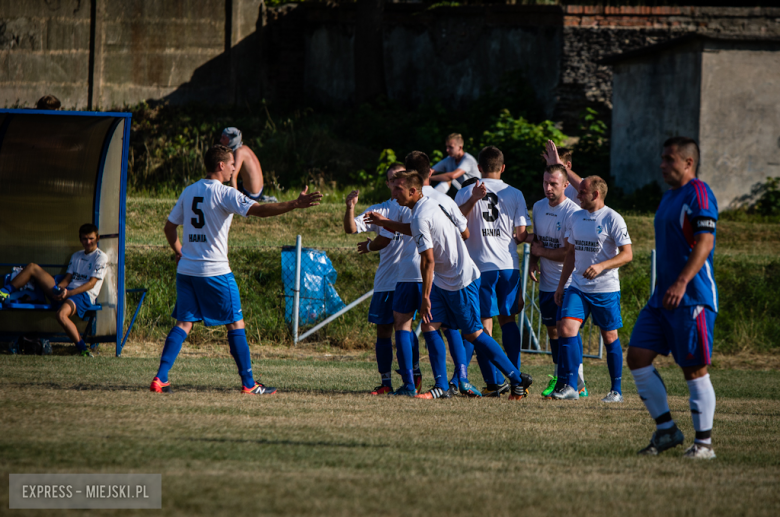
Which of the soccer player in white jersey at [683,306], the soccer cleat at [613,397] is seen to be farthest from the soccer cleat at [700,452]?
the soccer cleat at [613,397]

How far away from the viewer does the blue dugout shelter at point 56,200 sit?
404 inches

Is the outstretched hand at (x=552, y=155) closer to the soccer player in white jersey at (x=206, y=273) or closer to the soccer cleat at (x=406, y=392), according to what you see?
the soccer cleat at (x=406, y=392)

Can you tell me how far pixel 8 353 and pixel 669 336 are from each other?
8265mm

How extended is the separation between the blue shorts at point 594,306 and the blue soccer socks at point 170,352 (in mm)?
3492

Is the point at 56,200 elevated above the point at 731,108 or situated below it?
below

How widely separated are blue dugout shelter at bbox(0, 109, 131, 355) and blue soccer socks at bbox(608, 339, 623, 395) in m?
6.05

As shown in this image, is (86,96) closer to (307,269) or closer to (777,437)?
(307,269)

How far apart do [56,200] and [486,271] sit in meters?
5.92

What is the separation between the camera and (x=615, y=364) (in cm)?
769

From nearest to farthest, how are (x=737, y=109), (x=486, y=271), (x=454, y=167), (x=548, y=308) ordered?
(x=486, y=271)
(x=548, y=308)
(x=454, y=167)
(x=737, y=109)

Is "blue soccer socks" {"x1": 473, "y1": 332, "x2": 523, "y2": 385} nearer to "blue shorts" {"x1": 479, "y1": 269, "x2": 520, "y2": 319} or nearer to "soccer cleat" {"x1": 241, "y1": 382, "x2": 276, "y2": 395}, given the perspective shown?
"blue shorts" {"x1": 479, "y1": 269, "x2": 520, "y2": 319}

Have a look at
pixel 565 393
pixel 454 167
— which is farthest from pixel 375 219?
pixel 454 167

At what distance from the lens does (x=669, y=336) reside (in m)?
5.00

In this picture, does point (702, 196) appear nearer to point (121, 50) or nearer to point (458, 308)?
point (458, 308)
